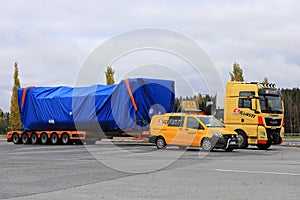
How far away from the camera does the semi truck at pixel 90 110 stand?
88.7 feet

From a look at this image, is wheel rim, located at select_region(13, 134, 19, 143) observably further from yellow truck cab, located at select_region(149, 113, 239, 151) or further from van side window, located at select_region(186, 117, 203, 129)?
van side window, located at select_region(186, 117, 203, 129)

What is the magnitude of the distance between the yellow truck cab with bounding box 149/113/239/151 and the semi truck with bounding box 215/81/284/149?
78.8 inches

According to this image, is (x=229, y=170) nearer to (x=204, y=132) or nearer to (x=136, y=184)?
(x=136, y=184)

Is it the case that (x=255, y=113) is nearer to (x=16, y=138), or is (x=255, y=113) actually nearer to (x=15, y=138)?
(x=16, y=138)

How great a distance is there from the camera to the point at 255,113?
2373 centimetres

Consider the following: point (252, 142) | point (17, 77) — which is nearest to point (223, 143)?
point (252, 142)

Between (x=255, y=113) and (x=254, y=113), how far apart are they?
0.05m

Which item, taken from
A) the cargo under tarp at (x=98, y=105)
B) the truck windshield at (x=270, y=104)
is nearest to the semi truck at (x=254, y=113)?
the truck windshield at (x=270, y=104)

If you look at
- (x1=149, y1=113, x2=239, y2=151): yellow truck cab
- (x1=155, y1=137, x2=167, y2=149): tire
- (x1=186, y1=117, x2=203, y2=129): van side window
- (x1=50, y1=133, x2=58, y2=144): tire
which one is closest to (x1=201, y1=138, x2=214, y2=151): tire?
(x1=149, y1=113, x2=239, y2=151): yellow truck cab

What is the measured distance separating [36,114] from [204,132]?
48.0ft

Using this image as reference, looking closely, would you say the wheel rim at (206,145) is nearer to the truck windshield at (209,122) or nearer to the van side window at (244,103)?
the truck windshield at (209,122)

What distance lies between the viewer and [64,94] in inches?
1238

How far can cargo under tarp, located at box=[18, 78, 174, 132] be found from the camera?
27.0 metres

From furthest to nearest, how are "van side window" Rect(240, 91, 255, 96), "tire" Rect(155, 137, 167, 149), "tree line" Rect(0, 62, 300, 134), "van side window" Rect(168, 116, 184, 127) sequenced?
"tree line" Rect(0, 62, 300, 134) → "van side window" Rect(240, 91, 255, 96) → "tire" Rect(155, 137, 167, 149) → "van side window" Rect(168, 116, 184, 127)
